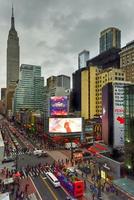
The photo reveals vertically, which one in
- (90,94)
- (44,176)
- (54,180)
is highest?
(90,94)

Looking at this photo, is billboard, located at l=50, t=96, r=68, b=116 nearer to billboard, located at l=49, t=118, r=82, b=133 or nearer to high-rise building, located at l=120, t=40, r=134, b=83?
billboard, located at l=49, t=118, r=82, b=133

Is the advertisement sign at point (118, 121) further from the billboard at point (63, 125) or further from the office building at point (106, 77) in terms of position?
the office building at point (106, 77)

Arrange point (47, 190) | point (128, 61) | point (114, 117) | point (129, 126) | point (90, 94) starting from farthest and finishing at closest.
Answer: point (128, 61)
point (90, 94)
point (114, 117)
point (129, 126)
point (47, 190)

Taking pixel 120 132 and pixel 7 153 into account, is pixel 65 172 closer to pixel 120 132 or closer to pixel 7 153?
pixel 120 132

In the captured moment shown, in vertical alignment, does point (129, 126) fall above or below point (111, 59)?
below

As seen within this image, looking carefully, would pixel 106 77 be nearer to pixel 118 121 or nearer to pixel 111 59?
pixel 118 121

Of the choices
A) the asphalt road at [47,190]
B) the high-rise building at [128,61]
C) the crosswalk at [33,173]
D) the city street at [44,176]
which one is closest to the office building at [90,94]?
the high-rise building at [128,61]

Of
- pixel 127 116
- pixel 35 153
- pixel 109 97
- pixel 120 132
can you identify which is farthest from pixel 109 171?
pixel 35 153

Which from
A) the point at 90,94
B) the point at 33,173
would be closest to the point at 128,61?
the point at 90,94

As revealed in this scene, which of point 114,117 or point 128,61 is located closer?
point 114,117
